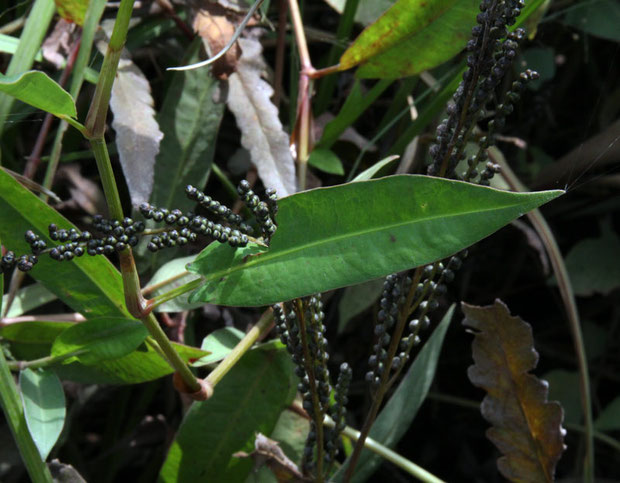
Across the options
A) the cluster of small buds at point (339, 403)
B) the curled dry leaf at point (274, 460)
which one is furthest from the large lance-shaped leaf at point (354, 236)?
the curled dry leaf at point (274, 460)

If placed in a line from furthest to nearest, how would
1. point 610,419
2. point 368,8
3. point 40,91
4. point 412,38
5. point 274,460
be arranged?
point 610,419, point 368,8, point 412,38, point 274,460, point 40,91

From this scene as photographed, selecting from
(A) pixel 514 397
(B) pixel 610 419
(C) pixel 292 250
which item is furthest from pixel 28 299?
(B) pixel 610 419

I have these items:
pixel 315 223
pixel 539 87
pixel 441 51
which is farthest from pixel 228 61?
pixel 539 87

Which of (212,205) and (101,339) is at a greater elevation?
(212,205)

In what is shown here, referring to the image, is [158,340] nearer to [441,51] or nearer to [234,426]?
[234,426]

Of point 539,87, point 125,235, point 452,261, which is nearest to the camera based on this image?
point 125,235

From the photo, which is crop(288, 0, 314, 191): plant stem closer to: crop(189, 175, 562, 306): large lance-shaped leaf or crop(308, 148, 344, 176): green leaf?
crop(308, 148, 344, 176): green leaf

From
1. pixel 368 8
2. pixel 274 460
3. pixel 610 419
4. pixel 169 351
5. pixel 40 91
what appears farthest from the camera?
pixel 610 419

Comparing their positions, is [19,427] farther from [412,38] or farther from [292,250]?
[412,38]
